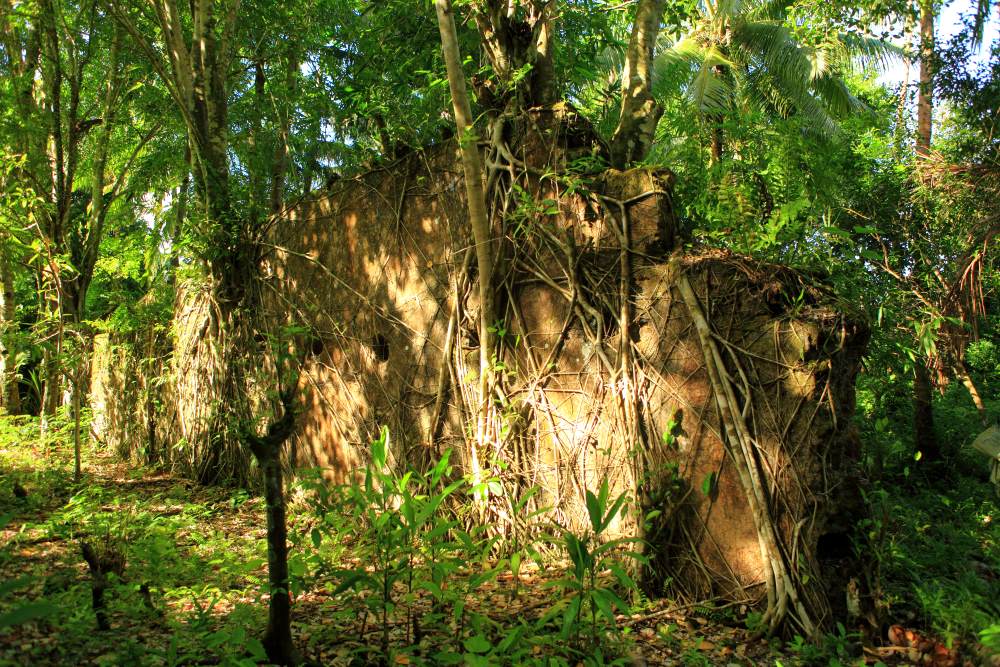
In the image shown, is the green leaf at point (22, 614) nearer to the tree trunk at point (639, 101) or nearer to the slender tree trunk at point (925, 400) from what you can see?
the tree trunk at point (639, 101)

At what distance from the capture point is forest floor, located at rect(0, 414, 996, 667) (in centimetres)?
279

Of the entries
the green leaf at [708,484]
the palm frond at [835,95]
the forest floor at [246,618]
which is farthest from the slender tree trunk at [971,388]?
the palm frond at [835,95]

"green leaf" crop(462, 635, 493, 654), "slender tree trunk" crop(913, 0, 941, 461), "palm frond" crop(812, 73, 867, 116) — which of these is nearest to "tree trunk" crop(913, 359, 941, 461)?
"slender tree trunk" crop(913, 0, 941, 461)

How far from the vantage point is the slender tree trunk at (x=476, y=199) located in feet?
13.1

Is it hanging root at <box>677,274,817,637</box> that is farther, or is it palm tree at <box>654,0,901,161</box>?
palm tree at <box>654,0,901,161</box>

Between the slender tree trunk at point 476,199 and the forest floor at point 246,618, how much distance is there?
1340 millimetres

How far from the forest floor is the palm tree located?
467 inches

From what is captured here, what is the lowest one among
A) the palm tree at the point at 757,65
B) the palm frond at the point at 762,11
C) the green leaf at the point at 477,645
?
the green leaf at the point at 477,645

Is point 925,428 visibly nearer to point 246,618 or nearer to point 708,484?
point 708,484

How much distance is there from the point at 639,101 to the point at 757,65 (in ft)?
38.4

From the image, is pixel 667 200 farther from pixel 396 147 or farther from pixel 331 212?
pixel 331 212

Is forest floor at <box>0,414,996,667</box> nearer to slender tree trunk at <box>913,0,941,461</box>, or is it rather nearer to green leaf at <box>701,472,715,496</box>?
green leaf at <box>701,472,715,496</box>

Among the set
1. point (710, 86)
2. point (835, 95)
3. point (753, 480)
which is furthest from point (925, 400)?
point (835, 95)

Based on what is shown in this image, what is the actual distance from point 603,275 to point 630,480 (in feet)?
4.15
